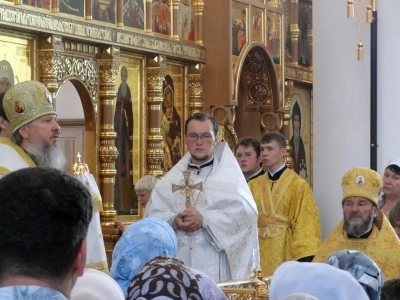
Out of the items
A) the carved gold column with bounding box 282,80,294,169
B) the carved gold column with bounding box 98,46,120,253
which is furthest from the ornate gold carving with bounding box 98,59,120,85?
the carved gold column with bounding box 282,80,294,169

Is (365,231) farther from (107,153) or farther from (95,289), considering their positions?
(107,153)

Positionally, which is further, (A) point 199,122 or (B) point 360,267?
(A) point 199,122

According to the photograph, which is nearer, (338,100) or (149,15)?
(149,15)

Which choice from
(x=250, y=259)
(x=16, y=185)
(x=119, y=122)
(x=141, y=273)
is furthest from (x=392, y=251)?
(x=119, y=122)

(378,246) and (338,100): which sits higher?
(338,100)

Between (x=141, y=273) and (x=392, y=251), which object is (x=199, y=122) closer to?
(x=392, y=251)

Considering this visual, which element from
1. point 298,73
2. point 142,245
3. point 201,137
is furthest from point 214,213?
point 298,73

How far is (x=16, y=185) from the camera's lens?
73.9 inches

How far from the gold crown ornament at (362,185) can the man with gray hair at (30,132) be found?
2188mm

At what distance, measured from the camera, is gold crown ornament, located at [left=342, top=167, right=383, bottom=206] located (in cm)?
613

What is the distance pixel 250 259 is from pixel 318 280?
3605 mm

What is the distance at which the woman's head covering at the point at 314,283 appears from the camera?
8.60 feet

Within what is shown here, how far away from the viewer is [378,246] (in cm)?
569

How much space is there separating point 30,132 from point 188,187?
1957 millimetres
